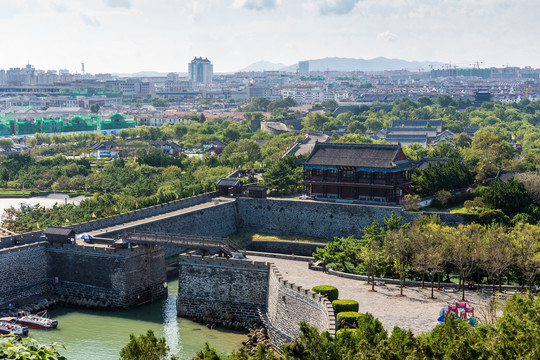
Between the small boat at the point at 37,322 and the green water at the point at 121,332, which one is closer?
the green water at the point at 121,332

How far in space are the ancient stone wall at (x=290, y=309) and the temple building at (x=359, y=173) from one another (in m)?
22.6

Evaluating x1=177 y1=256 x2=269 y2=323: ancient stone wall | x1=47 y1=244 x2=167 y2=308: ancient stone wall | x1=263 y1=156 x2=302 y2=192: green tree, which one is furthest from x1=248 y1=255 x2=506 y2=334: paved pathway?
x1=263 y1=156 x2=302 y2=192: green tree

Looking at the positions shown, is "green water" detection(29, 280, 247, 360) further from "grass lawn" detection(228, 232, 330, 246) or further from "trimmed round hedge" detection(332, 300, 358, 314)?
"grass lawn" detection(228, 232, 330, 246)

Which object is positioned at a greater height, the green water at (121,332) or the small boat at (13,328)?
the small boat at (13,328)

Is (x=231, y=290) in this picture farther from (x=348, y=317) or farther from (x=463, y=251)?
(x=463, y=251)

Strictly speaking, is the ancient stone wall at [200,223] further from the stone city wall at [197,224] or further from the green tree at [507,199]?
the green tree at [507,199]

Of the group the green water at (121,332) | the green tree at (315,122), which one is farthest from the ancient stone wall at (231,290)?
the green tree at (315,122)

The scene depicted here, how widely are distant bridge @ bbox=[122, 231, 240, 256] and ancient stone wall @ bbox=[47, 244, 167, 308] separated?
89cm

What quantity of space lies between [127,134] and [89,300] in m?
112

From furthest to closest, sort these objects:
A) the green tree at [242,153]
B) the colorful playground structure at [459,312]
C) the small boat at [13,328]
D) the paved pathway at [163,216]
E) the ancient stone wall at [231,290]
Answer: the green tree at [242,153], the paved pathway at [163,216], the ancient stone wall at [231,290], the small boat at [13,328], the colorful playground structure at [459,312]

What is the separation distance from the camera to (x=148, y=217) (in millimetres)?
65125

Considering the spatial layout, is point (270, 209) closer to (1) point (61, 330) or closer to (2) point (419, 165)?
(2) point (419, 165)

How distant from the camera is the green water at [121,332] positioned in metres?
44.9

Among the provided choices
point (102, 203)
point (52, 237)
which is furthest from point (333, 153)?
point (52, 237)
